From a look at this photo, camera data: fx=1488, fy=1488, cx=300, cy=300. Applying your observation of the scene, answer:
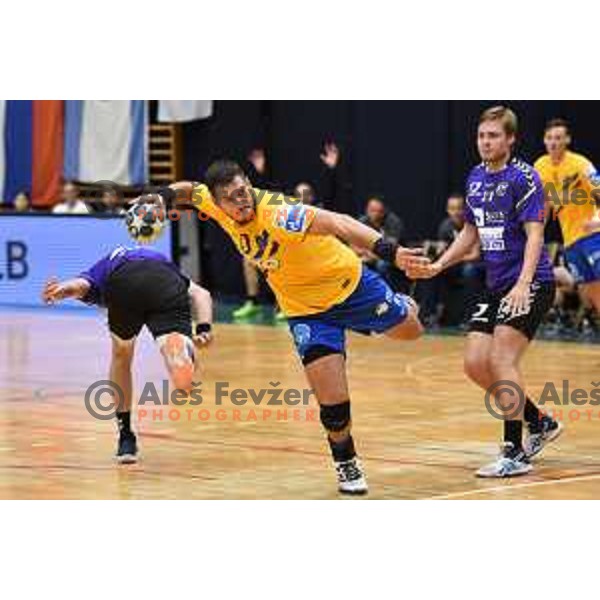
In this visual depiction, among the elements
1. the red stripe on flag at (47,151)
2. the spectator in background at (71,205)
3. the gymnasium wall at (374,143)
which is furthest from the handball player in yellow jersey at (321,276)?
the red stripe on flag at (47,151)

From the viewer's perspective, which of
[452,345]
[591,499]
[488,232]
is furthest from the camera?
[452,345]

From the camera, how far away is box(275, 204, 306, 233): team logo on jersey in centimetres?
830

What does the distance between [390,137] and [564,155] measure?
9.21 m

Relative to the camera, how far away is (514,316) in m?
8.95

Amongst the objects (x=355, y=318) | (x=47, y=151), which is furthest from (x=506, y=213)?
(x=47, y=151)

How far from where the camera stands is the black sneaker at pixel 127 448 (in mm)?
9727

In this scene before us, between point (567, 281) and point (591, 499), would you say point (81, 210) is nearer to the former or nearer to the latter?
point (567, 281)

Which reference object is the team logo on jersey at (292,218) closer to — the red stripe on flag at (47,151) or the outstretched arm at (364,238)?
the outstretched arm at (364,238)

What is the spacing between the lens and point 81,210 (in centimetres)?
2345

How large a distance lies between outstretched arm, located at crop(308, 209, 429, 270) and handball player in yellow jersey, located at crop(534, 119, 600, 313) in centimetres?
462

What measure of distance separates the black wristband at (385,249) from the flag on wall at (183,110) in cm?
1669

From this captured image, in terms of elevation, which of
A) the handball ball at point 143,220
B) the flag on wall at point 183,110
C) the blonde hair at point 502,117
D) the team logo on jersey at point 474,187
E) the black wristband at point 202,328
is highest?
the flag on wall at point 183,110

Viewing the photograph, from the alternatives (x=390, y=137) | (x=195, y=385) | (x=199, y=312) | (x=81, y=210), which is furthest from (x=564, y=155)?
(x=81, y=210)

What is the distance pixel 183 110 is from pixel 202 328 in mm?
15924
